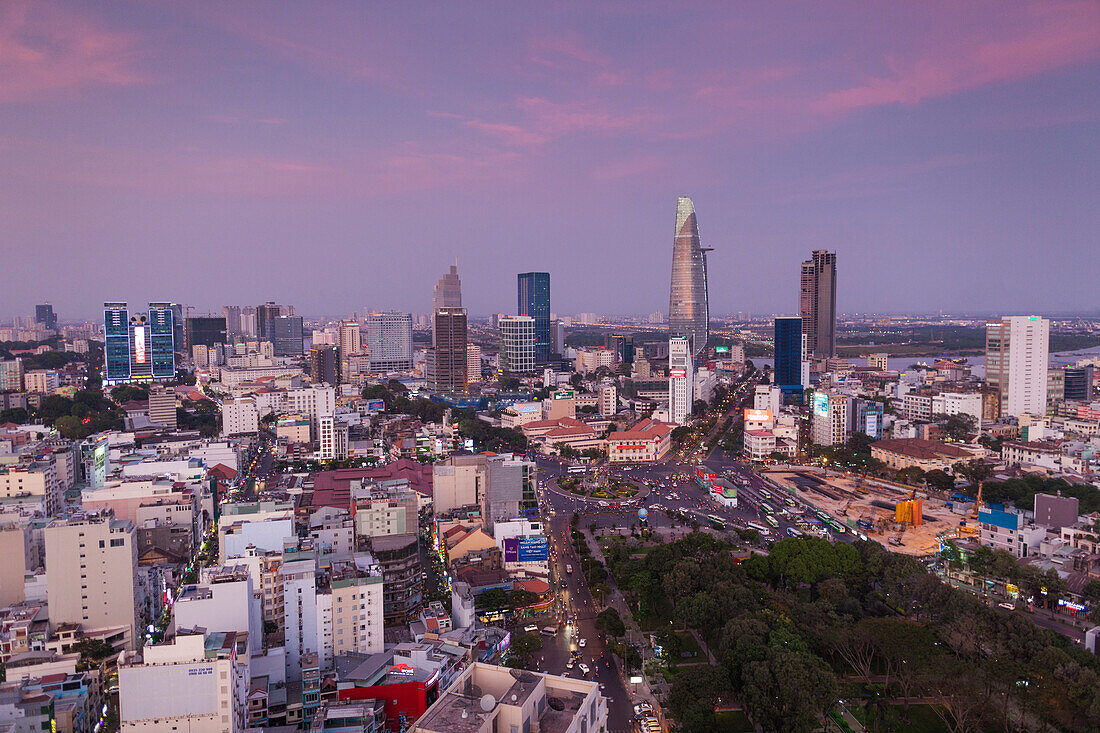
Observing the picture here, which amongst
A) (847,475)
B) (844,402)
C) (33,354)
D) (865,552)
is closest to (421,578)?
(865,552)

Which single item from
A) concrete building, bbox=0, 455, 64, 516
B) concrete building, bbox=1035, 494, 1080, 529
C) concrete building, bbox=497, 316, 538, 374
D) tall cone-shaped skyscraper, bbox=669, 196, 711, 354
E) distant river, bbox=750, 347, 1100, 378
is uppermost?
tall cone-shaped skyscraper, bbox=669, 196, 711, 354

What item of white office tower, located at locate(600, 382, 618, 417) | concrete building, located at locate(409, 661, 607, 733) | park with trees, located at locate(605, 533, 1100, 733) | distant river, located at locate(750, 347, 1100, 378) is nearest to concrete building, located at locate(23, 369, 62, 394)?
white office tower, located at locate(600, 382, 618, 417)

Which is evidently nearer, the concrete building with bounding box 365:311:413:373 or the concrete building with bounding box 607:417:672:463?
the concrete building with bounding box 607:417:672:463

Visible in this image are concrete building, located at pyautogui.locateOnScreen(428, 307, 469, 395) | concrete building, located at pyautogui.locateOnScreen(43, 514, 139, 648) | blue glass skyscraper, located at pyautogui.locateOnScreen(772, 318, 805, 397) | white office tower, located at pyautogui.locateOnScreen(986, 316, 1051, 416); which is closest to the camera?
concrete building, located at pyautogui.locateOnScreen(43, 514, 139, 648)

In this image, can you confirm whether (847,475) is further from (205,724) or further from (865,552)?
(205,724)

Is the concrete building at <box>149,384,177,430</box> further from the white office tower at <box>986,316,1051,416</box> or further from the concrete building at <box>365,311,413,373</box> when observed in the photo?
the white office tower at <box>986,316,1051,416</box>

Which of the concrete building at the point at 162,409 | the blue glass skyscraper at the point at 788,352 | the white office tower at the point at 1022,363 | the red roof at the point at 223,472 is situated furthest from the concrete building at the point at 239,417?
the white office tower at the point at 1022,363
